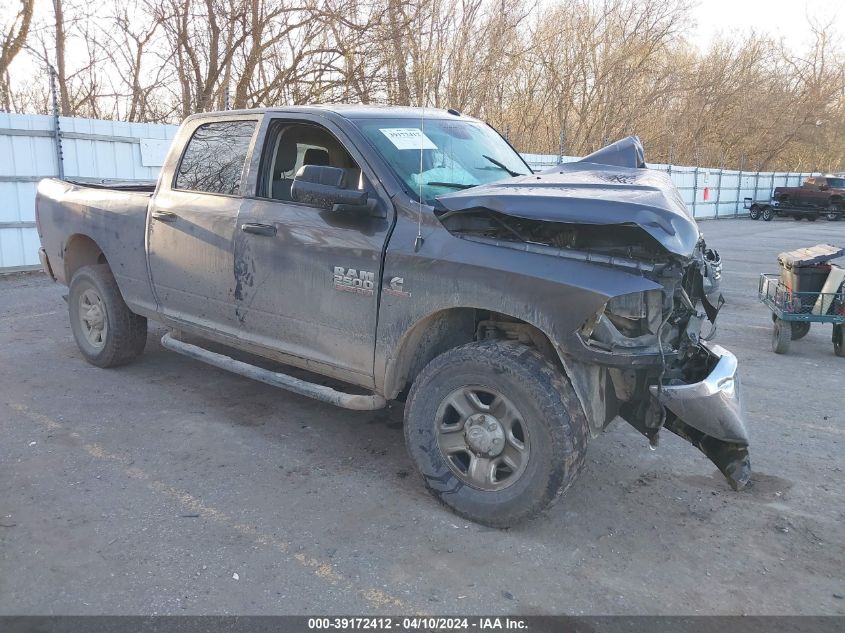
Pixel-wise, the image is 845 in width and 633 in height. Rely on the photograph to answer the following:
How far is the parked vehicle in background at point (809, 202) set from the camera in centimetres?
2686

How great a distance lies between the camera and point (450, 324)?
3.67 m

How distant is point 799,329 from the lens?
675cm

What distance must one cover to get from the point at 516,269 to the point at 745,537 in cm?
171

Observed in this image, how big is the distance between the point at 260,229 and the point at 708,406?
2.65m

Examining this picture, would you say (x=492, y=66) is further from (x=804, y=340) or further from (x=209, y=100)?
(x=804, y=340)

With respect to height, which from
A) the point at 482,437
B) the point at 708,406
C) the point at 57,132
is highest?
the point at 57,132

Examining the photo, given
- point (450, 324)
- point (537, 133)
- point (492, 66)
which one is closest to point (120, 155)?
point (450, 324)

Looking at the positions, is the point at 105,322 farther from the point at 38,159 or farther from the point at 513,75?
the point at 513,75

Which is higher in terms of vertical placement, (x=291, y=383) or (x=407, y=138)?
(x=407, y=138)

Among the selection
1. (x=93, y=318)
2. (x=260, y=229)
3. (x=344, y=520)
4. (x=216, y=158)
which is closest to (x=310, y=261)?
(x=260, y=229)

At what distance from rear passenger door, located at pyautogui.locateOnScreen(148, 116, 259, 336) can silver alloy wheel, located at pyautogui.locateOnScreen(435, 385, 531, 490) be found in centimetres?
174

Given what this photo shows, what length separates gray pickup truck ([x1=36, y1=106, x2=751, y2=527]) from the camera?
307 cm

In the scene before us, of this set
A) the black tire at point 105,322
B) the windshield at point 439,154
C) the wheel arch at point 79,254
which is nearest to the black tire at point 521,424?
the windshield at point 439,154

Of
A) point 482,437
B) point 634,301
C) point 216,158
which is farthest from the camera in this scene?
point 216,158
